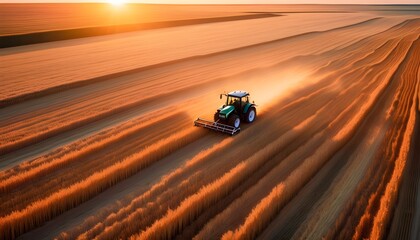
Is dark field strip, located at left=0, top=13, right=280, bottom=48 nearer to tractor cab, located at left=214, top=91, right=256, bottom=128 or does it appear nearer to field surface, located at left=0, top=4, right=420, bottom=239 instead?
field surface, located at left=0, top=4, right=420, bottom=239

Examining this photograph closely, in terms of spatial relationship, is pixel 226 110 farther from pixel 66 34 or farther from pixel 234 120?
pixel 66 34

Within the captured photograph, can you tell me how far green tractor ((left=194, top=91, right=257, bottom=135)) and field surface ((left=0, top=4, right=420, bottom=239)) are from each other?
1.27ft

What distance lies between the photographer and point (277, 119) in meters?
13.4

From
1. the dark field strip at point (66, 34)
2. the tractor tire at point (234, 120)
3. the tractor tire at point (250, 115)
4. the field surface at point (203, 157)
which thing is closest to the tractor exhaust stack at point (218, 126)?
the tractor tire at point (234, 120)

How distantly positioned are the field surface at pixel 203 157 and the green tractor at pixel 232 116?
39 cm

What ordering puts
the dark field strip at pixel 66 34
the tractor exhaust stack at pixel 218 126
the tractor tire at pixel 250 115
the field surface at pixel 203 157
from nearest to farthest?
the field surface at pixel 203 157, the tractor exhaust stack at pixel 218 126, the tractor tire at pixel 250 115, the dark field strip at pixel 66 34

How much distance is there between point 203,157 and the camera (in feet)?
33.4

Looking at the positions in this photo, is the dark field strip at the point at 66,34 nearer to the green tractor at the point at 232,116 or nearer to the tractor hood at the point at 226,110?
the green tractor at the point at 232,116

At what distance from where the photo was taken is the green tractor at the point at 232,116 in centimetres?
1198

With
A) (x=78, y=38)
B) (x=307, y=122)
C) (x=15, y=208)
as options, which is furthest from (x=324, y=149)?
(x=78, y=38)

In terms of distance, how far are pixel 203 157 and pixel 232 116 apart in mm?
2580

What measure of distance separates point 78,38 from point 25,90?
23.4 m

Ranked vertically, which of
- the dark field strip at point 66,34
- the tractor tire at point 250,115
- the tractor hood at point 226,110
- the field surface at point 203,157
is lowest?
the field surface at point 203,157

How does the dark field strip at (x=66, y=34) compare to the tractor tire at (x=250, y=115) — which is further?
the dark field strip at (x=66, y=34)
